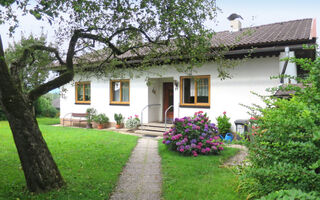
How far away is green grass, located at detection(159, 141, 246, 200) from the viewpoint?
406 centimetres

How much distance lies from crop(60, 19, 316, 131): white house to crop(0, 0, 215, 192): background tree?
1.64m

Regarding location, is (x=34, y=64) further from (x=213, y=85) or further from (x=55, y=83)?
(x=213, y=85)

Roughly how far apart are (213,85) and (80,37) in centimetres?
656

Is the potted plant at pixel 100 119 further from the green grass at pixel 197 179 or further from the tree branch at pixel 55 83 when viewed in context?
the tree branch at pixel 55 83

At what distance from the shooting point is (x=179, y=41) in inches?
248

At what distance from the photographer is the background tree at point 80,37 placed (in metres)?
3.88

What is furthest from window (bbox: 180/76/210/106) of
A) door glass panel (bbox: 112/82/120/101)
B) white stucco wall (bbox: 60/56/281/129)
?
door glass panel (bbox: 112/82/120/101)

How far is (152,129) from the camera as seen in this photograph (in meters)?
11.8

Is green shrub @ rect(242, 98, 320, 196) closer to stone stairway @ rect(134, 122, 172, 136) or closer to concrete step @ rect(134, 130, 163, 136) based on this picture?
concrete step @ rect(134, 130, 163, 136)

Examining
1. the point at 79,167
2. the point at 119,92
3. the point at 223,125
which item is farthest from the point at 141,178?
the point at 119,92

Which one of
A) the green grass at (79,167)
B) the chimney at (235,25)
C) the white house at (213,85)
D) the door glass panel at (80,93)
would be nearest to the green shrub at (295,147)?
the green grass at (79,167)

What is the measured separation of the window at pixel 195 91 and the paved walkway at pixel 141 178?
4.36 meters

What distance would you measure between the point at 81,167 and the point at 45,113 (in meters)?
18.9

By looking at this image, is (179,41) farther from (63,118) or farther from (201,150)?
(63,118)
